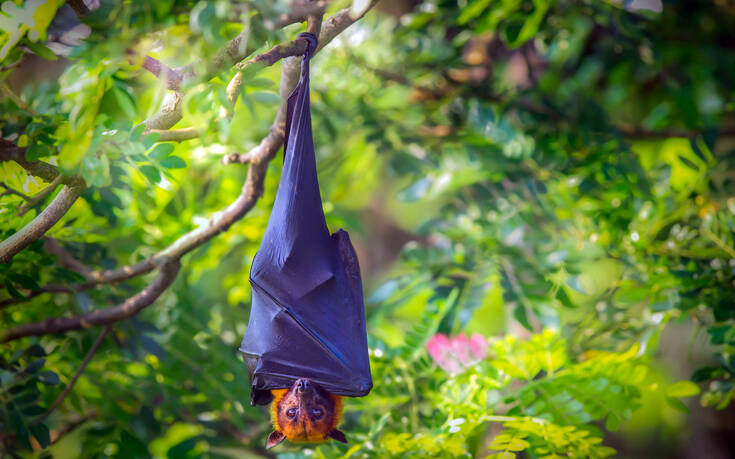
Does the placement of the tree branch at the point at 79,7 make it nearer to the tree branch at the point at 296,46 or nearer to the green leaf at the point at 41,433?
the tree branch at the point at 296,46

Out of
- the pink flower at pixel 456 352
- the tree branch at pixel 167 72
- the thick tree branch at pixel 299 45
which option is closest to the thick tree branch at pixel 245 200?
the thick tree branch at pixel 299 45

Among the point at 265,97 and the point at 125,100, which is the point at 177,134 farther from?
the point at 265,97

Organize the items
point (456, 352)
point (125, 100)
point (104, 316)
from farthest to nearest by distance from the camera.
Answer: point (456, 352) → point (104, 316) → point (125, 100)

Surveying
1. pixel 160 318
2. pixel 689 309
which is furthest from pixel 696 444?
pixel 160 318

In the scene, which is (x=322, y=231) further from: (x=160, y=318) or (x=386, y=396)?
(x=160, y=318)

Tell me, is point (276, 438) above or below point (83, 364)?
below

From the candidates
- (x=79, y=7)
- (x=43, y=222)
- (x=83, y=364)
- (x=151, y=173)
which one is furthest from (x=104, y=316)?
(x=79, y=7)

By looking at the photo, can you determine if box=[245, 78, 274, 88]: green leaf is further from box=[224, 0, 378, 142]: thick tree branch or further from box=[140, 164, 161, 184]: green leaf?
box=[140, 164, 161, 184]: green leaf
